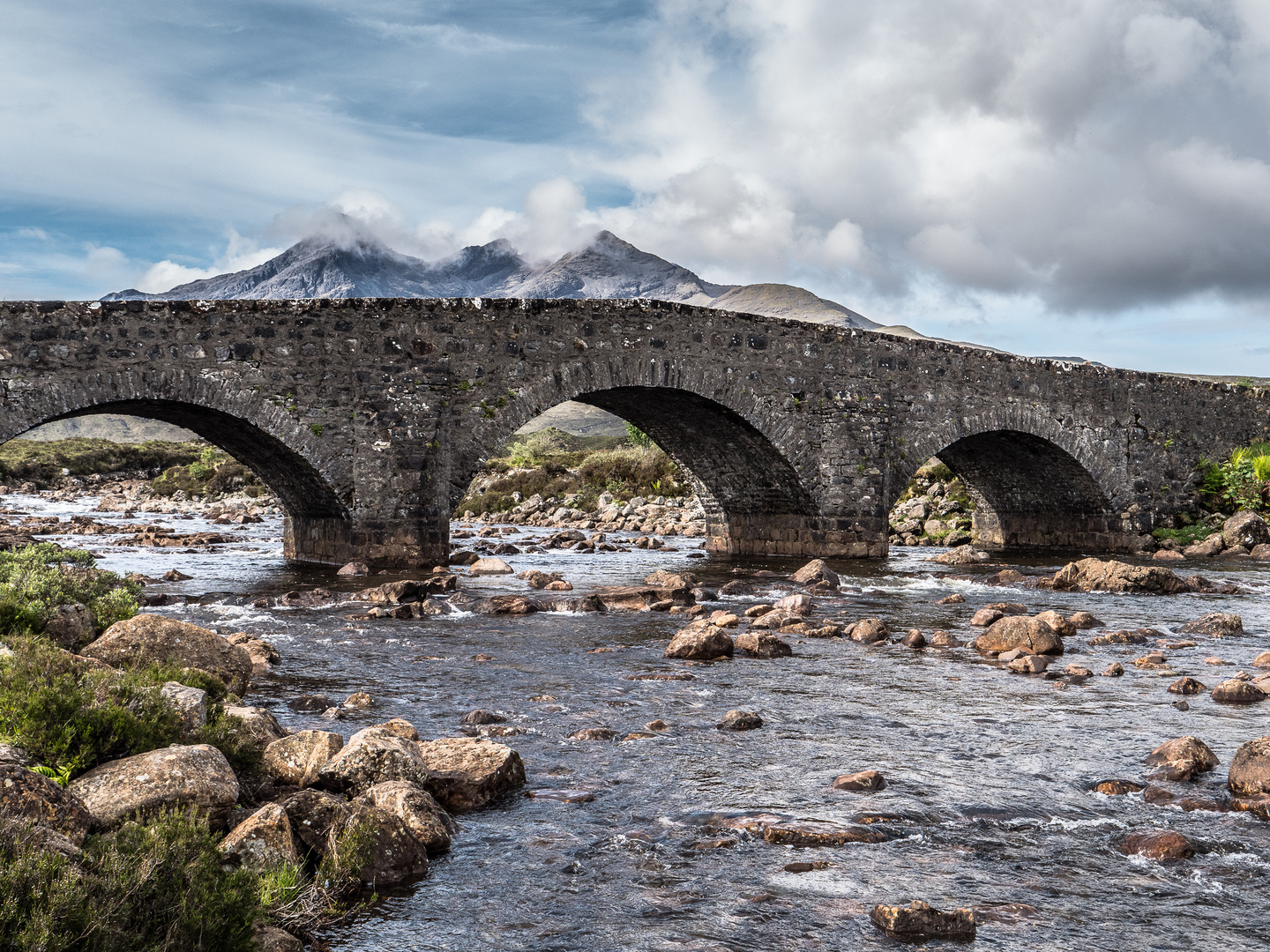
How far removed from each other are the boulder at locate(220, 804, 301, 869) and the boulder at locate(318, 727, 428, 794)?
2.35 ft

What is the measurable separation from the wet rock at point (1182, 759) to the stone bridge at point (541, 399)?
1183cm

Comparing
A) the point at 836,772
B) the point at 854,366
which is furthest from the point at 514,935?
the point at 854,366

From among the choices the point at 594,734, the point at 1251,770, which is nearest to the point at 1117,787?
the point at 1251,770

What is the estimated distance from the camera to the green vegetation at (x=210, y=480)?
49.8 m

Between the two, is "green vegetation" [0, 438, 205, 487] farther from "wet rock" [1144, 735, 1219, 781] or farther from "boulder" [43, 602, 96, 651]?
"wet rock" [1144, 735, 1219, 781]

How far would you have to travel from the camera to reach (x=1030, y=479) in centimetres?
2625

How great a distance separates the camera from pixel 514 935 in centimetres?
401

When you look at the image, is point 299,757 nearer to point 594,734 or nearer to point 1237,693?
point 594,734

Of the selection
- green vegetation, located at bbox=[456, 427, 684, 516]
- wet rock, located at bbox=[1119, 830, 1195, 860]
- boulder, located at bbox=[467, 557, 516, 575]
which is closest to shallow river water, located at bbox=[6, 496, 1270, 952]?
wet rock, located at bbox=[1119, 830, 1195, 860]

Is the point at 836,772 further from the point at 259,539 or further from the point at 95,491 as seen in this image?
the point at 95,491

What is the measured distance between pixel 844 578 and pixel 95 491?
2156 inches

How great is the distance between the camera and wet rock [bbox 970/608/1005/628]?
1209 cm

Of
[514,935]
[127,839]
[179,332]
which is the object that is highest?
[179,332]

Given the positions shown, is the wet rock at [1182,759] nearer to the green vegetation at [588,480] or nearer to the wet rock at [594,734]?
the wet rock at [594,734]
